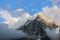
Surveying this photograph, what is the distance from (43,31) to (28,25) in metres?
13.7

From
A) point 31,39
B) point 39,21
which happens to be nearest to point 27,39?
point 31,39

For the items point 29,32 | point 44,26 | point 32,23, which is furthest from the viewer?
point 32,23

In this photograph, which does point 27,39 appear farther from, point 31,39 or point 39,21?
point 39,21

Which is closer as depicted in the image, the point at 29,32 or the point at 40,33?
the point at 29,32

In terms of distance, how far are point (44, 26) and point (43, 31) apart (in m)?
5.99

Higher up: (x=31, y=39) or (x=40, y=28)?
(x=40, y=28)

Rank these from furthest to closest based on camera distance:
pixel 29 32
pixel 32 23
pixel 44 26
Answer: pixel 32 23, pixel 44 26, pixel 29 32

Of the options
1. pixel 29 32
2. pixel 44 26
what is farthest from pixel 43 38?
pixel 29 32

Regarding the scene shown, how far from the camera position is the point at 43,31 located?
10806cm

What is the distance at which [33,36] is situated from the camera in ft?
344

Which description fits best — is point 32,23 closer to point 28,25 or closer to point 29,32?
point 28,25

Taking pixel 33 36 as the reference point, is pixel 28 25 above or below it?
above

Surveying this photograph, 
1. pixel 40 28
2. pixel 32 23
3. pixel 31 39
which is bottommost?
pixel 31 39

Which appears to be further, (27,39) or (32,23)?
(32,23)
